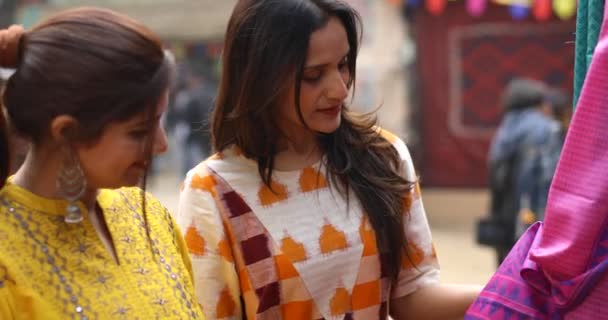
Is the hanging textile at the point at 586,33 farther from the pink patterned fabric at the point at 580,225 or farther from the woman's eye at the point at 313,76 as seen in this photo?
the woman's eye at the point at 313,76

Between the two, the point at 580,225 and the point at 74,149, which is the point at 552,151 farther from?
the point at 74,149

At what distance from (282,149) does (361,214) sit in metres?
0.25

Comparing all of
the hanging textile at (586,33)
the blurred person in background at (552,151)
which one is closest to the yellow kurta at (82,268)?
the hanging textile at (586,33)

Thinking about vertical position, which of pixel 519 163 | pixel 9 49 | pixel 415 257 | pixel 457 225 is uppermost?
pixel 9 49

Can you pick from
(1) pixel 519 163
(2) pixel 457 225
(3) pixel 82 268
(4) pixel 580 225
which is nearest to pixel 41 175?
(3) pixel 82 268

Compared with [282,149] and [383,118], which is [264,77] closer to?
[282,149]

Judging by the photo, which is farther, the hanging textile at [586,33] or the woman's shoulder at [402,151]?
the woman's shoulder at [402,151]

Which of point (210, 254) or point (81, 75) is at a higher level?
point (81, 75)

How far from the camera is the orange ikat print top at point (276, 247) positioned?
2.30 meters

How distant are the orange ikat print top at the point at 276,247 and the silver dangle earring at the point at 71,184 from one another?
21.9 inches

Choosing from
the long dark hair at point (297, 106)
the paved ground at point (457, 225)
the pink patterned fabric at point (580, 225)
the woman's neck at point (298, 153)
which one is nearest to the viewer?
the pink patterned fabric at point (580, 225)

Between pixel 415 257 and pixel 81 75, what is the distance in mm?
1035

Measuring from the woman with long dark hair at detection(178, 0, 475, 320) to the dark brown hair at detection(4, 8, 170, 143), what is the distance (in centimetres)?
55

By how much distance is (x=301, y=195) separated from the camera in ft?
7.86
